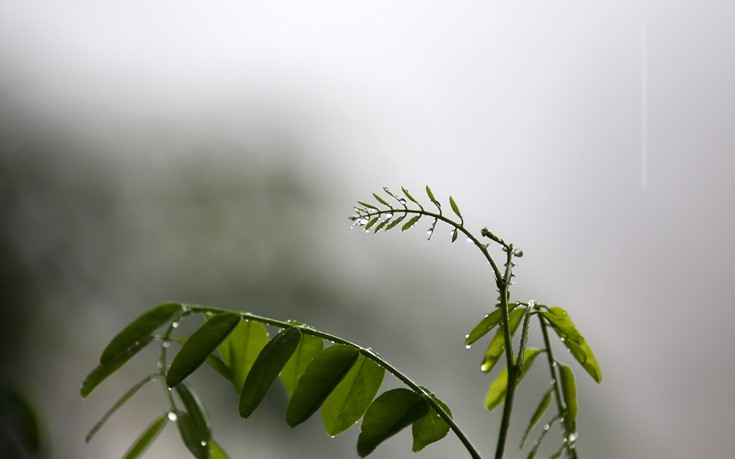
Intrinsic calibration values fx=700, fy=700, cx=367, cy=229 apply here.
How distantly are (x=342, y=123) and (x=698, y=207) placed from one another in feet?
2.39

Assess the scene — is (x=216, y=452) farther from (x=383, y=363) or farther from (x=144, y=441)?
(x=383, y=363)

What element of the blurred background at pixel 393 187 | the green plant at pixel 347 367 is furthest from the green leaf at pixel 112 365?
the blurred background at pixel 393 187

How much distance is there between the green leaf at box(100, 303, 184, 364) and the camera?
335 mm

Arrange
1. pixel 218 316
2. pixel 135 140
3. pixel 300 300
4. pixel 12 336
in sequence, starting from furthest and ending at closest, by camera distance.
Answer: pixel 135 140, pixel 300 300, pixel 12 336, pixel 218 316

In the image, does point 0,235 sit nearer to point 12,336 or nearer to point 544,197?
point 12,336

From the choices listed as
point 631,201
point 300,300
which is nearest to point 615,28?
point 631,201

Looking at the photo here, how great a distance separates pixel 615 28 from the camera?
140 centimetres

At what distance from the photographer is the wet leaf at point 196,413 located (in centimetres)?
34

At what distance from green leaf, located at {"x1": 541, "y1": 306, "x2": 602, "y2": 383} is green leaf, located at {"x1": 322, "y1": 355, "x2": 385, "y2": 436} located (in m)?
0.08

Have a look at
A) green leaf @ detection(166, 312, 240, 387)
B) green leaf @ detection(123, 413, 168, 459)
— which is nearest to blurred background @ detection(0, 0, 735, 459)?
green leaf @ detection(123, 413, 168, 459)

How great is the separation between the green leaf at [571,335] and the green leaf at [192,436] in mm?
169

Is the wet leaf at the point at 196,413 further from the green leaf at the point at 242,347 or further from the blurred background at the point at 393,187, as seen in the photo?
the blurred background at the point at 393,187

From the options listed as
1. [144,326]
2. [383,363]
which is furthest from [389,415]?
[144,326]

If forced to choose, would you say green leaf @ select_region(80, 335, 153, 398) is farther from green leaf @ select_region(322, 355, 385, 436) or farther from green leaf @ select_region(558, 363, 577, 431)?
green leaf @ select_region(558, 363, 577, 431)
